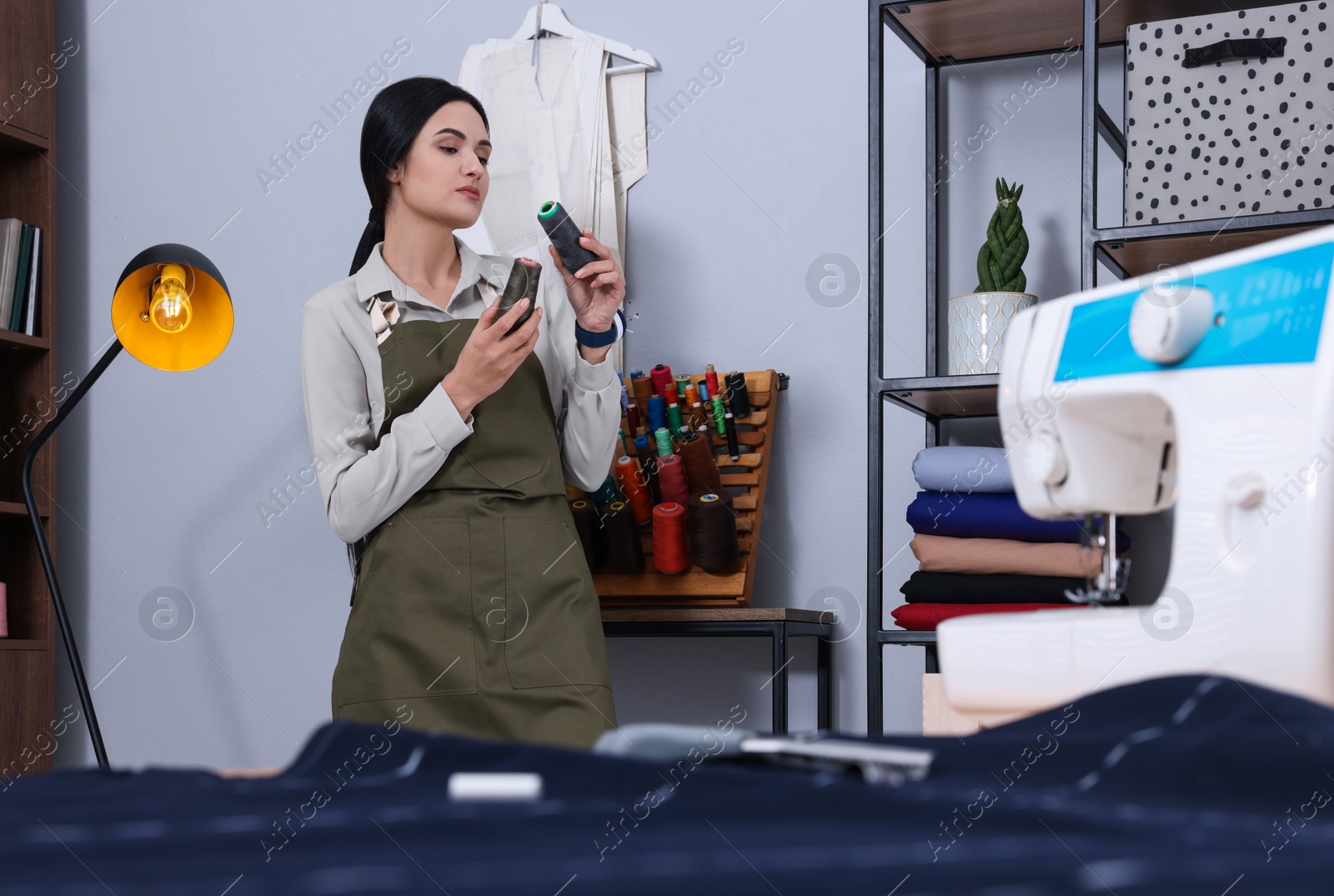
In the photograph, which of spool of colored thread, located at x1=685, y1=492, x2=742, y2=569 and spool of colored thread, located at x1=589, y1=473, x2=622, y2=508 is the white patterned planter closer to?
spool of colored thread, located at x1=685, y1=492, x2=742, y2=569

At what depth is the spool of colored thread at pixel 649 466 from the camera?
2.24m

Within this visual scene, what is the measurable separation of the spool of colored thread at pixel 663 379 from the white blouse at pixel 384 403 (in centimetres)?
26

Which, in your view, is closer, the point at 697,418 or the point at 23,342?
the point at 697,418

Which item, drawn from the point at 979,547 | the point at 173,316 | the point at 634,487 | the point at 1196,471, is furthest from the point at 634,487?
the point at 1196,471

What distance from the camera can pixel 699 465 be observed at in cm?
217

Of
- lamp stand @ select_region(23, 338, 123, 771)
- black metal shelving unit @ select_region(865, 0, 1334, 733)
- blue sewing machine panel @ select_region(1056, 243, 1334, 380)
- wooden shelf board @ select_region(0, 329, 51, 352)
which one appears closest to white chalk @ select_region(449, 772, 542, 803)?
blue sewing machine panel @ select_region(1056, 243, 1334, 380)

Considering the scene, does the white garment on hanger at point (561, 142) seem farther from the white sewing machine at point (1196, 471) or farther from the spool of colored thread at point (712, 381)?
the white sewing machine at point (1196, 471)

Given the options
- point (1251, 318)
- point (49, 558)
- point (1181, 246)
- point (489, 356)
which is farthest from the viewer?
point (49, 558)

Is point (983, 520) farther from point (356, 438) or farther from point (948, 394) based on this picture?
point (356, 438)

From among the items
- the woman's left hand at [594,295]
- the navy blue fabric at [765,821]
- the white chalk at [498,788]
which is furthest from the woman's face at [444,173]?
the white chalk at [498,788]

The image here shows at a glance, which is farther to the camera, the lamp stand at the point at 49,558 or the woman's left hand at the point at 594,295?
the lamp stand at the point at 49,558

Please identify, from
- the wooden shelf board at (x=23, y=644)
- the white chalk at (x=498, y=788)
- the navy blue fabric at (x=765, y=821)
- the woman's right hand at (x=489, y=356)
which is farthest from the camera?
the wooden shelf board at (x=23, y=644)

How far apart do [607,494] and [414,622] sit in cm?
51

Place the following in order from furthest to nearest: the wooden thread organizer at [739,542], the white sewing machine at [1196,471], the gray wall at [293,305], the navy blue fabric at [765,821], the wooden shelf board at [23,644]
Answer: the wooden shelf board at [23,644] < the gray wall at [293,305] < the wooden thread organizer at [739,542] < the white sewing machine at [1196,471] < the navy blue fabric at [765,821]
